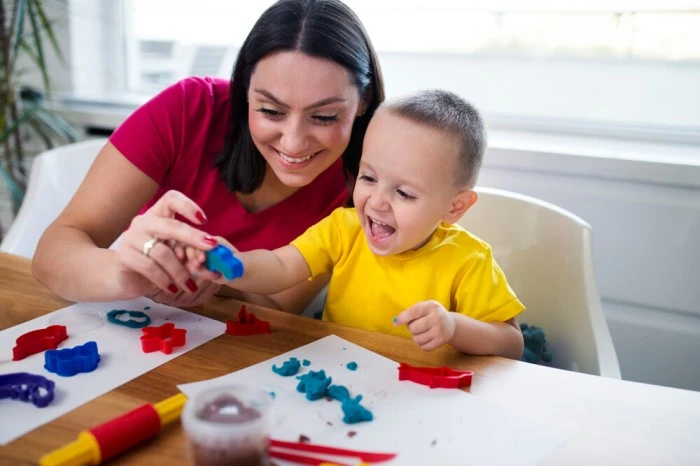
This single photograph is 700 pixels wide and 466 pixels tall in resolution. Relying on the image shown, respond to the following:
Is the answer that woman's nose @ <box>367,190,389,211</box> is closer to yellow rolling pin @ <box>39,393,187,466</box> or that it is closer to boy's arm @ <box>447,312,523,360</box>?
boy's arm @ <box>447,312,523,360</box>

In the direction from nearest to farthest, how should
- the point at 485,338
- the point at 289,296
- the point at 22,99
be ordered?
the point at 485,338 < the point at 289,296 < the point at 22,99

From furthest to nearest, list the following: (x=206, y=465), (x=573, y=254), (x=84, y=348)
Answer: (x=573, y=254) < (x=84, y=348) < (x=206, y=465)

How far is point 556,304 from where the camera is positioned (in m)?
1.27

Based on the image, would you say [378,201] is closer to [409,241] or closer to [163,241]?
[409,241]

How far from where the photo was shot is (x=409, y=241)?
3.43ft

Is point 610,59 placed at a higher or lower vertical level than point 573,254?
higher

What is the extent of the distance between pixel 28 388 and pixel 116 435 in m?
0.17

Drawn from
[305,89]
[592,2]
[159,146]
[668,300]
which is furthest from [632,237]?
[159,146]

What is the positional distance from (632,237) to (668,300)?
7.4 inches

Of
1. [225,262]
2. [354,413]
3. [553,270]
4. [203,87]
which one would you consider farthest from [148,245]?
[553,270]

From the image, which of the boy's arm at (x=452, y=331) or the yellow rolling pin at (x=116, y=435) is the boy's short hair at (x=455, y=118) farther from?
the yellow rolling pin at (x=116, y=435)

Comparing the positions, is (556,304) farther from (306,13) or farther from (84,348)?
(84,348)

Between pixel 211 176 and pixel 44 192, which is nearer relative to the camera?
pixel 211 176

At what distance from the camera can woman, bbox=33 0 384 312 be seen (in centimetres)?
97
